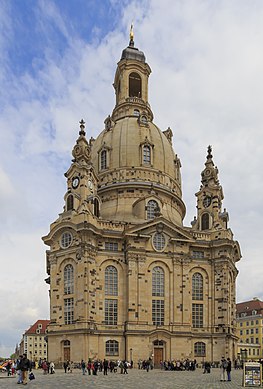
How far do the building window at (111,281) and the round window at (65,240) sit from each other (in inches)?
249

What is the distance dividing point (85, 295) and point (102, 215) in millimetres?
17070

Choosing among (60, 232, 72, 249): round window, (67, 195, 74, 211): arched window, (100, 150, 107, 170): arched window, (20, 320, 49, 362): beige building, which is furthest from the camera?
(20, 320, 49, 362): beige building

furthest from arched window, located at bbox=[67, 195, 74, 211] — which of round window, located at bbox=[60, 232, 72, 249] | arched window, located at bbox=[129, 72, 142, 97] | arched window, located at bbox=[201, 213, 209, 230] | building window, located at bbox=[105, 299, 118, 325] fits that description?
arched window, located at bbox=[129, 72, 142, 97]

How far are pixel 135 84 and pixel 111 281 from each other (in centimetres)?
4353

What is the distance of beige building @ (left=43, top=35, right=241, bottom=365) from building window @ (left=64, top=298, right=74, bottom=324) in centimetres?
13

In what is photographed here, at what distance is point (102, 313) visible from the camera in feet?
224

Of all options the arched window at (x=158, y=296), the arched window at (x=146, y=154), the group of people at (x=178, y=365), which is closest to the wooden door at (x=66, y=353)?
the arched window at (x=158, y=296)

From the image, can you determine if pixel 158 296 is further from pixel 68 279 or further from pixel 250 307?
pixel 250 307

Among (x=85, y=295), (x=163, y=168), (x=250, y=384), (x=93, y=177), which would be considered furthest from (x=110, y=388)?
(x=163, y=168)

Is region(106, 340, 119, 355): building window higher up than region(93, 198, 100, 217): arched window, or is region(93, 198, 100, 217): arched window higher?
region(93, 198, 100, 217): arched window

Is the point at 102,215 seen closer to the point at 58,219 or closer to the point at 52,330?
the point at 58,219

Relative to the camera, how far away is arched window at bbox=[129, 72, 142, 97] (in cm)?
9762

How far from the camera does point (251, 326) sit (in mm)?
122062

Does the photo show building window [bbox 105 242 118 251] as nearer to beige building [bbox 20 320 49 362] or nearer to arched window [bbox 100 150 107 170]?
arched window [bbox 100 150 107 170]
